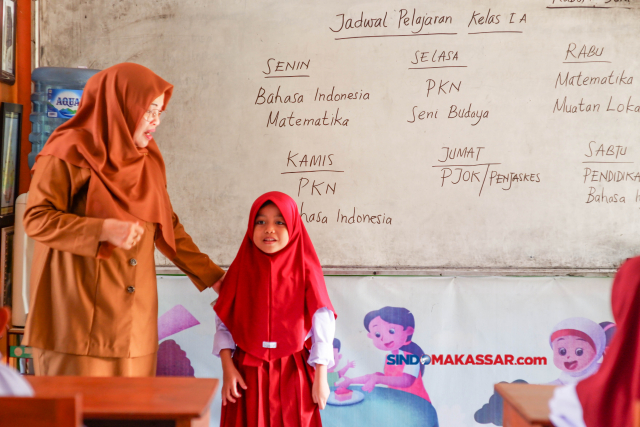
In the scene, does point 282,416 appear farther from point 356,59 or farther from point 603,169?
point 603,169

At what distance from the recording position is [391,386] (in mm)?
2697

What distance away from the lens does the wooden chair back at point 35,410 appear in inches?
41.3

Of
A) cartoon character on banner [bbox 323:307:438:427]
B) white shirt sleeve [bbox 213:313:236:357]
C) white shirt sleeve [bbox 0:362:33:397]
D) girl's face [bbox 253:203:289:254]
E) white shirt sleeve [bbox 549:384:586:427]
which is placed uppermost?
girl's face [bbox 253:203:289:254]

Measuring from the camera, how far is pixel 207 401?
143cm

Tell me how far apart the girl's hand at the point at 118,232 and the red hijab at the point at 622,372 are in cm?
133

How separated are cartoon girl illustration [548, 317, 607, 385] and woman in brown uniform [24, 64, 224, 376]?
194 centimetres

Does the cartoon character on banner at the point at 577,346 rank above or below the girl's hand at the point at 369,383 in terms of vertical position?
above

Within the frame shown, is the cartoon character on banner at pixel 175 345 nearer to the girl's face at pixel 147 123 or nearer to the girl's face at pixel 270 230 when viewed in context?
the girl's face at pixel 270 230

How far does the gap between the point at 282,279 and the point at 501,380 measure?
4.42ft

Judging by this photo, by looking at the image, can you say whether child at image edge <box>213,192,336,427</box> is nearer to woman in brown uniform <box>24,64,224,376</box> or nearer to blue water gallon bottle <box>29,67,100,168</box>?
woman in brown uniform <box>24,64,224,376</box>

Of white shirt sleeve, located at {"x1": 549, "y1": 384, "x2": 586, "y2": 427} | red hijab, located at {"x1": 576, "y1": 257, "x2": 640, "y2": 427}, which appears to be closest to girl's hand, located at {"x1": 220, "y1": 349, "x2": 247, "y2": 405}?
white shirt sleeve, located at {"x1": 549, "y1": 384, "x2": 586, "y2": 427}

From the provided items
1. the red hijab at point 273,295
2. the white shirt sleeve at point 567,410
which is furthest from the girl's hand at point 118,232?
the white shirt sleeve at point 567,410

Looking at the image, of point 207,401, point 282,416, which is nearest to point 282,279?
point 282,416

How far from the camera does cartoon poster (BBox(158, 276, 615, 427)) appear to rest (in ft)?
8.77
